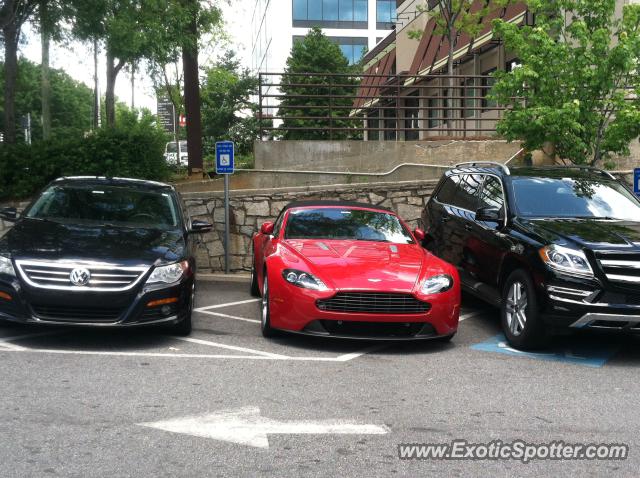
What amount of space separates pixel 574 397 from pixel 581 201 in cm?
313

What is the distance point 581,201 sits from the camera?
800cm

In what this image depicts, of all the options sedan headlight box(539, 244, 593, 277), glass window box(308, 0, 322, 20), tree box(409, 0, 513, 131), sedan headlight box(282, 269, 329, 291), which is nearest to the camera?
sedan headlight box(539, 244, 593, 277)

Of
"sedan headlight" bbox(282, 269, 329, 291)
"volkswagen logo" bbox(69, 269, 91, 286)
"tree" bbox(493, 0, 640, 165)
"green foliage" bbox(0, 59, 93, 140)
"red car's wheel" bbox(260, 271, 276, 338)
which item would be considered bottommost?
"red car's wheel" bbox(260, 271, 276, 338)

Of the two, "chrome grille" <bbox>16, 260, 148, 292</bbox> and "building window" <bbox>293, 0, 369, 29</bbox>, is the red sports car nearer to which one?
"chrome grille" <bbox>16, 260, 148, 292</bbox>

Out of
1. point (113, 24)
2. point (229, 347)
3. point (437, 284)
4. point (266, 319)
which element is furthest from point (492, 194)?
point (113, 24)

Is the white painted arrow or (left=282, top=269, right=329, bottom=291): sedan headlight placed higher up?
(left=282, top=269, right=329, bottom=291): sedan headlight

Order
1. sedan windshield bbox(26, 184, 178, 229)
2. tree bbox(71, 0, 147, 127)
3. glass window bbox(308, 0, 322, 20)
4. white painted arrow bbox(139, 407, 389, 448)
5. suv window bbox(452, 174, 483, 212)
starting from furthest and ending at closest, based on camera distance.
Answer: glass window bbox(308, 0, 322, 20)
tree bbox(71, 0, 147, 127)
suv window bbox(452, 174, 483, 212)
sedan windshield bbox(26, 184, 178, 229)
white painted arrow bbox(139, 407, 389, 448)

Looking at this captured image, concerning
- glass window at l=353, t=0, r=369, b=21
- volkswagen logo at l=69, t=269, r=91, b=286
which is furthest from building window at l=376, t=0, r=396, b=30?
volkswagen logo at l=69, t=269, r=91, b=286

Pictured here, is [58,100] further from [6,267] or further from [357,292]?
[357,292]

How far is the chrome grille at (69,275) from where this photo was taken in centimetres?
638

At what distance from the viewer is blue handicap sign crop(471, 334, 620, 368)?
22.4 feet

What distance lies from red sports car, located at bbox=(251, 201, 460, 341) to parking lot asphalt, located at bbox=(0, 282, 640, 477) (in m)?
0.26

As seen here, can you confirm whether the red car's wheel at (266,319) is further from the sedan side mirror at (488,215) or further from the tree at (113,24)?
the tree at (113,24)

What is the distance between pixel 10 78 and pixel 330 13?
141 ft
